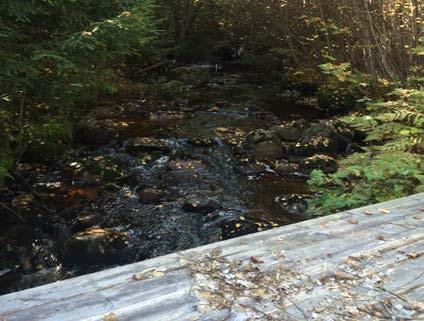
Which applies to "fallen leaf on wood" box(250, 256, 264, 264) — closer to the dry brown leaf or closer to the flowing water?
the dry brown leaf

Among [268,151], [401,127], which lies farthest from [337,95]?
[401,127]

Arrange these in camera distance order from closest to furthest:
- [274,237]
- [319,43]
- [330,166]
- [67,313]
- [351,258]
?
[67,313] → [351,258] → [274,237] → [330,166] → [319,43]

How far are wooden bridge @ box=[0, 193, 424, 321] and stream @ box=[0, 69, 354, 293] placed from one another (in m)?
2.90

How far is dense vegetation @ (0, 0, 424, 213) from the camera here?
5.30m

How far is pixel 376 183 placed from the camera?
521 cm

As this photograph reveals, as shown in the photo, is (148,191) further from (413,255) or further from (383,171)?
(413,255)

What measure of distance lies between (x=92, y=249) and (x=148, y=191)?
5.98 feet

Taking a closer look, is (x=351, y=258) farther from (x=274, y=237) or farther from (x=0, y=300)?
(x=0, y=300)

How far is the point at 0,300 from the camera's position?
2.37 metres

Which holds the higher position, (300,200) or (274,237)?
(274,237)

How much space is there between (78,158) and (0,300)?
626 centimetres

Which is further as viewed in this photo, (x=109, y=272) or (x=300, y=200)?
(x=300, y=200)

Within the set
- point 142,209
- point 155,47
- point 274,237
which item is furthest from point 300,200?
point 155,47

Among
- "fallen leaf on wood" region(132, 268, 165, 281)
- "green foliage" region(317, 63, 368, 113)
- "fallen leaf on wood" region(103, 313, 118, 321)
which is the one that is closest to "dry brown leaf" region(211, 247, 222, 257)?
"fallen leaf on wood" region(132, 268, 165, 281)
